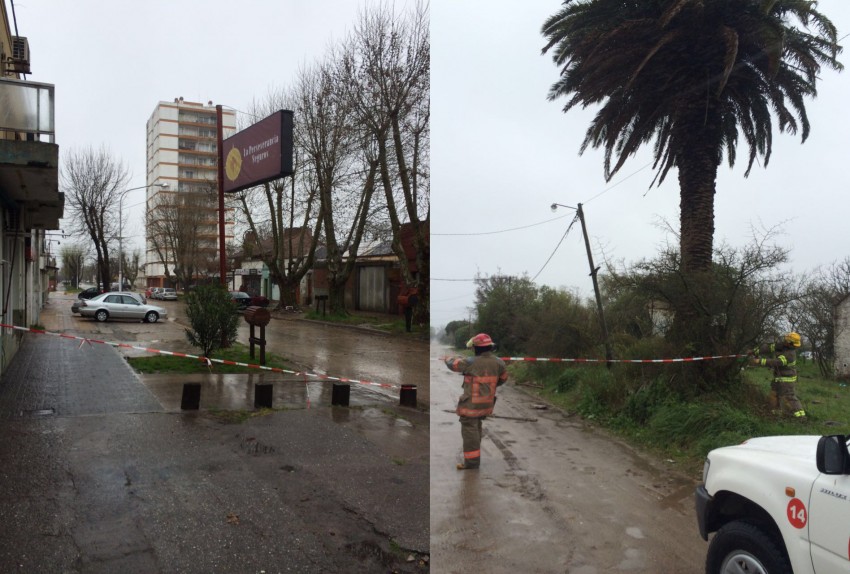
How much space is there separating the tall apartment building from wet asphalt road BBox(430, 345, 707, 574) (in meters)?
13.3

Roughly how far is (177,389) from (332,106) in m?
13.7

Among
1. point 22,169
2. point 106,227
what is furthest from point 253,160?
point 106,227

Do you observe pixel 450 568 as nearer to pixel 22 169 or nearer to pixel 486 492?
pixel 486 492

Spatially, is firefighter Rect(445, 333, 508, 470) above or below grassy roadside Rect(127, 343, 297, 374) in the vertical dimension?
above

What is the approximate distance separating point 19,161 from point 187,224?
1745 centimetres

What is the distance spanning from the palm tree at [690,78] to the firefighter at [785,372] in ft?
5.19

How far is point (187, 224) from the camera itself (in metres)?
25.3

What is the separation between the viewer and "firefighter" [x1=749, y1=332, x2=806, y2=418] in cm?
758

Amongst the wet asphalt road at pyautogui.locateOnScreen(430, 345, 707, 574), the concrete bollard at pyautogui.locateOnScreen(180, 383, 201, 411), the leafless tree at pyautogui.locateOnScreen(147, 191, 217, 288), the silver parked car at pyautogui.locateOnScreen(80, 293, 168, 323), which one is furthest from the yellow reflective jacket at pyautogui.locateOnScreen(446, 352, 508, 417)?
the silver parked car at pyautogui.locateOnScreen(80, 293, 168, 323)

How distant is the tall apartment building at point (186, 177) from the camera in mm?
21078

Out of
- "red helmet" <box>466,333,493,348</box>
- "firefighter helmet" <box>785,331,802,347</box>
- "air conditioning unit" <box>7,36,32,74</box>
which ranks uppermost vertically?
"air conditioning unit" <box>7,36,32,74</box>

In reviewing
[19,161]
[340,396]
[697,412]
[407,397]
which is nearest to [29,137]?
[19,161]

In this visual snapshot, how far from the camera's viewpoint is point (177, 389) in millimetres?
9906

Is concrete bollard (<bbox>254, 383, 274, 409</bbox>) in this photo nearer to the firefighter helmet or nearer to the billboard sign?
the billboard sign
